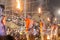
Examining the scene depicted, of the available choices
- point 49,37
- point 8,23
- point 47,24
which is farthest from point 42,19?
point 8,23

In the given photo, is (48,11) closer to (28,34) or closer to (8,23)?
(28,34)

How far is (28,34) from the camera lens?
336 cm

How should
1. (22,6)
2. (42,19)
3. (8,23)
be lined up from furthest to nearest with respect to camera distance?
(42,19)
(22,6)
(8,23)

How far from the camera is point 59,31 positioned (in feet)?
12.0

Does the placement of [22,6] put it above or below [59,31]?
above

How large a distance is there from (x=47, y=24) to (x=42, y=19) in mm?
186

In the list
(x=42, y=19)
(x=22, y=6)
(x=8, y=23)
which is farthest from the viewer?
(x=42, y=19)

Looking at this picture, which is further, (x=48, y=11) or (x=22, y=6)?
(x=48, y=11)

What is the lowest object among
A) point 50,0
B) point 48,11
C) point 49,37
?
point 49,37

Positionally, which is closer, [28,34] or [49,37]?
[28,34]

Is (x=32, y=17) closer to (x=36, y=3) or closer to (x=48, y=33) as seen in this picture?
(x=36, y=3)

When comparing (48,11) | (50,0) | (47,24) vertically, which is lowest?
(47,24)

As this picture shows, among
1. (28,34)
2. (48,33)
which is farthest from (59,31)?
(28,34)

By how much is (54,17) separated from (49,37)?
47cm
